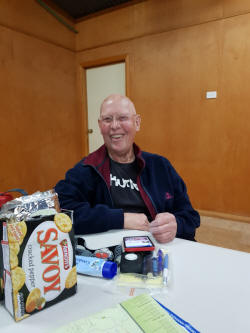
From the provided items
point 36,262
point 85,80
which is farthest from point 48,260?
point 85,80

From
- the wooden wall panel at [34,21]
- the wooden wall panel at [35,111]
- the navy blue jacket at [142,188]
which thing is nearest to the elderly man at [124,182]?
the navy blue jacket at [142,188]

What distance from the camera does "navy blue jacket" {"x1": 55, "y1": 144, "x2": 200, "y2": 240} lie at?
103 centimetres

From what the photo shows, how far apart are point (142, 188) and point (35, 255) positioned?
0.74 meters

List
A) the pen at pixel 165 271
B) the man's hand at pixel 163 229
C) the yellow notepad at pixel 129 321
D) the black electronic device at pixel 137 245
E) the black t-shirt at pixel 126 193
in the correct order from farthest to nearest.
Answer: the black t-shirt at pixel 126 193 < the man's hand at pixel 163 229 < the black electronic device at pixel 137 245 < the pen at pixel 165 271 < the yellow notepad at pixel 129 321

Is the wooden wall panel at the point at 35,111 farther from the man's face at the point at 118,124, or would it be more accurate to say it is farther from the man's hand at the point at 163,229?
the man's hand at the point at 163,229

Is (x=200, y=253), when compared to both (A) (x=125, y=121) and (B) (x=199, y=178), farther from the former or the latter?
(B) (x=199, y=178)

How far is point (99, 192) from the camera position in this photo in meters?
1.14

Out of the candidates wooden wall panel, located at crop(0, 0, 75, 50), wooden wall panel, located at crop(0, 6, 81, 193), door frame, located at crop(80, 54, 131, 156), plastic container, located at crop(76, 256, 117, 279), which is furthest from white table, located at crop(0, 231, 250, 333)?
wooden wall panel, located at crop(0, 0, 75, 50)

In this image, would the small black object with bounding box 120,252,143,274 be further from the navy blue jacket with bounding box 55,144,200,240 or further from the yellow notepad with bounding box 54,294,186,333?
the navy blue jacket with bounding box 55,144,200,240

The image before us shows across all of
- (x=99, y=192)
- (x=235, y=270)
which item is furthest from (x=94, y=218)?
(x=235, y=270)

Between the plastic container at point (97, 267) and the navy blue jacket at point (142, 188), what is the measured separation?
34 centimetres

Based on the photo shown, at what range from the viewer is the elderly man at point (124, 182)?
1047mm

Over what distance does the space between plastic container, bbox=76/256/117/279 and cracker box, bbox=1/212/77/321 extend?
0.28ft

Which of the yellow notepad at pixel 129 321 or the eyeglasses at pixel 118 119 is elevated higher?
the eyeglasses at pixel 118 119
